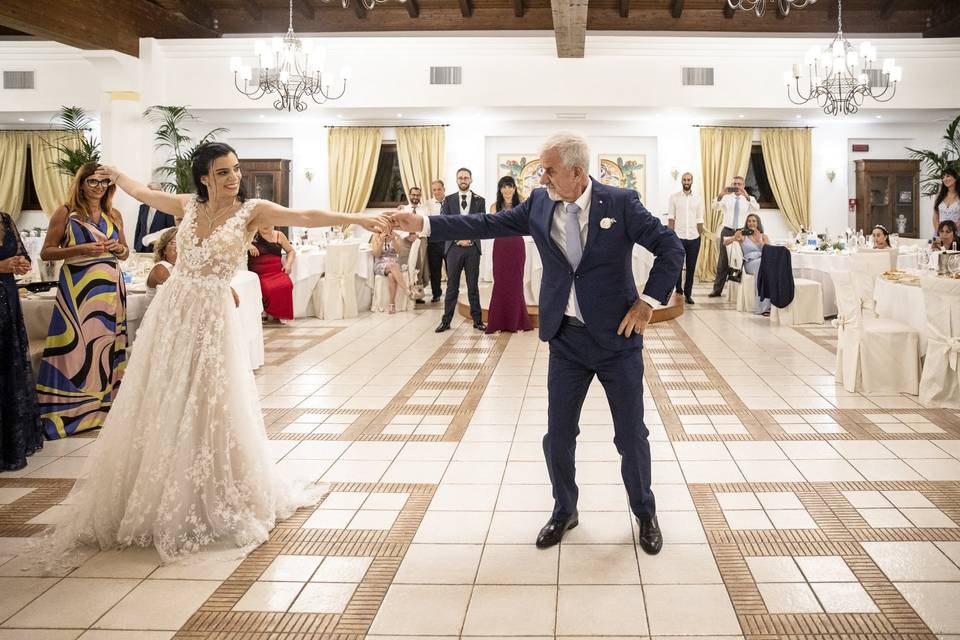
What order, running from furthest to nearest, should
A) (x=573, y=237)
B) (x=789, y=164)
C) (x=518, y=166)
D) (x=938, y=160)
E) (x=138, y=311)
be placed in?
1. (x=518, y=166)
2. (x=789, y=164)
3. (x=938, y=160)
4. (x=138, y=311)
5. (x=573, y=237)

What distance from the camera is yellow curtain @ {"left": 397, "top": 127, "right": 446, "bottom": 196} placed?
1544cm

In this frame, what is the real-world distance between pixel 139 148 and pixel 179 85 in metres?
1.18

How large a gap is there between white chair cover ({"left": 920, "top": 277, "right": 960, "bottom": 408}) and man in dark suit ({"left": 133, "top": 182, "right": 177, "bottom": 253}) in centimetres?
811

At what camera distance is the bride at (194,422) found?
3.26 meters

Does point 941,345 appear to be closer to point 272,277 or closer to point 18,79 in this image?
point 272,277

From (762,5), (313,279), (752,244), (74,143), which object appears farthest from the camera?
(74,143)

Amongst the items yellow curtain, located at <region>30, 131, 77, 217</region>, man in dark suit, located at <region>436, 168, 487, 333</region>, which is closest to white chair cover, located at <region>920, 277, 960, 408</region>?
man in dark suit, located at <region>436, 168, 487, 333</region>

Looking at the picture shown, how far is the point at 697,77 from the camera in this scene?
42.8ft

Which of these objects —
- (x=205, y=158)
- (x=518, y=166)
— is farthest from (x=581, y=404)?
(x=518, y=166)

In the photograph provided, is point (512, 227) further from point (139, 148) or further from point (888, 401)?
point (139, 148)

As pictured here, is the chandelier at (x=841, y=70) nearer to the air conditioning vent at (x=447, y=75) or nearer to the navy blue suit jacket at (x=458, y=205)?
the navy blue suit jacket at (x=458, y=205)

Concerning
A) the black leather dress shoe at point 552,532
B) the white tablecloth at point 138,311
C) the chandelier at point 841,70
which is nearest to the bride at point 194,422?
the black leather dress shoe at point 552,532

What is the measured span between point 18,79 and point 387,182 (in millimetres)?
6290

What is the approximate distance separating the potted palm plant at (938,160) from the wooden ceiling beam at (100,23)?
448 inches
